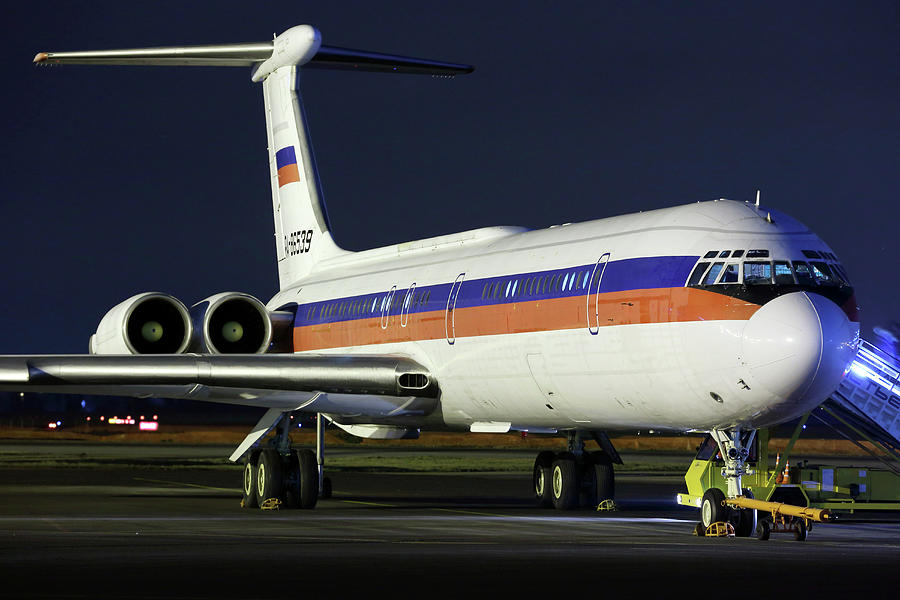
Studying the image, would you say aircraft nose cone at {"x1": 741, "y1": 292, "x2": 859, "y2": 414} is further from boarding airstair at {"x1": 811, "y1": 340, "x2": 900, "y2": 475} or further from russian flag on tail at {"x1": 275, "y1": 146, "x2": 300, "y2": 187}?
russian flag on tail at {"x1": 275, "y1": 146, "x2": 300, "y2": 187}

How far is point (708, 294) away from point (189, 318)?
38.6ft

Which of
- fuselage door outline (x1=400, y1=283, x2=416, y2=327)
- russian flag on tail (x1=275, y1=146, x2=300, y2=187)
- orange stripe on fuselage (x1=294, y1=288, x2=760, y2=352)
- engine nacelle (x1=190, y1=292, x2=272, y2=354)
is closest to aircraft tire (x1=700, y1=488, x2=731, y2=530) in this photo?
orange stripe on fuselage (x1=294, y1=288, x2=760, y2=352)

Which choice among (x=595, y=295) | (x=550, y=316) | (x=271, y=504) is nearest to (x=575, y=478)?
(x=271, y=504)

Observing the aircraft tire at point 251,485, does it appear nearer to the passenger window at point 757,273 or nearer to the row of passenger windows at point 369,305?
the row of passenger windows at point 369,305

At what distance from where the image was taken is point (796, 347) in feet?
53.2

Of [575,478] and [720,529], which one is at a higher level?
[575,478]

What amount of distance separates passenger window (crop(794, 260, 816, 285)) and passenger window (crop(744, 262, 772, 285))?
1.06ft

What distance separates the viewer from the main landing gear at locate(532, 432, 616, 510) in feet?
82.8

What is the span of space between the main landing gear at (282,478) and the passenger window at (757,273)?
10.1m

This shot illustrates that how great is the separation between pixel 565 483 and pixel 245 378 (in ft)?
20.1

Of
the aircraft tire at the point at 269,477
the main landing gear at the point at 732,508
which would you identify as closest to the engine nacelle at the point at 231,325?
the aircraft tire at the point at 269,477

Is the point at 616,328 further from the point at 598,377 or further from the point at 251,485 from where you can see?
the point at 251,485

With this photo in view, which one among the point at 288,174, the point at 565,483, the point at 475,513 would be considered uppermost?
the point at 288,174

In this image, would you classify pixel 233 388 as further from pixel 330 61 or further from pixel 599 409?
pixel 330 61
